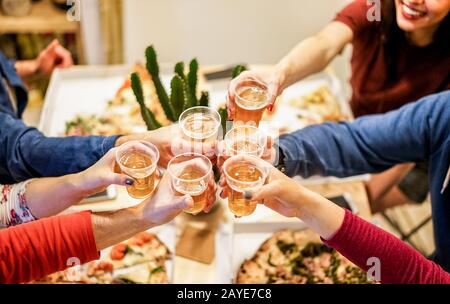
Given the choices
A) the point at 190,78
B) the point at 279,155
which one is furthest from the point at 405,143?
the point at 190,78

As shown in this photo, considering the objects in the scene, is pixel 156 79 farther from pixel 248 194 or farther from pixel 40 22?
pixel 40 22

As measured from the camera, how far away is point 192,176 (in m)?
1.43

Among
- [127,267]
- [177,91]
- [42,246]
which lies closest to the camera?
[42,246]

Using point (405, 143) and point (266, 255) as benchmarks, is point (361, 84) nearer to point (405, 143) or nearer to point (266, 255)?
point (405, 143)

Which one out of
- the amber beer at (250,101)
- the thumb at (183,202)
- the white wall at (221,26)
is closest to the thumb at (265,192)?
the thumb at (183,202)

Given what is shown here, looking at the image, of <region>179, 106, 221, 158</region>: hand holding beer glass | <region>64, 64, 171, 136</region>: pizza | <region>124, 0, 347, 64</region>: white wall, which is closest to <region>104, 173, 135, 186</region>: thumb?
<region>179, 106, 221, 158</region>: hand holding beer glass

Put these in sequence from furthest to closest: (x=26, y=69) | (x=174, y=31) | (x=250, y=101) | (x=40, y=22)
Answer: (x=174, y=31) < (x=40, y=22) < (x=26, y=69) < (x=250, y=101)

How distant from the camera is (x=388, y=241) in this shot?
4.46 feet

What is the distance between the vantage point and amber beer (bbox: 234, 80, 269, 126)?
5.25 ft

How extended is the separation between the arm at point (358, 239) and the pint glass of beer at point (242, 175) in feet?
0.11

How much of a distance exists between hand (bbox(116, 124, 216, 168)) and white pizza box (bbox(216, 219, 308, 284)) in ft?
1.81

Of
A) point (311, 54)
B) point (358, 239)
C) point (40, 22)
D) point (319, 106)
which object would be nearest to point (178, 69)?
point (311, 54)

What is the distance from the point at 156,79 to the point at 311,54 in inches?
24.9
